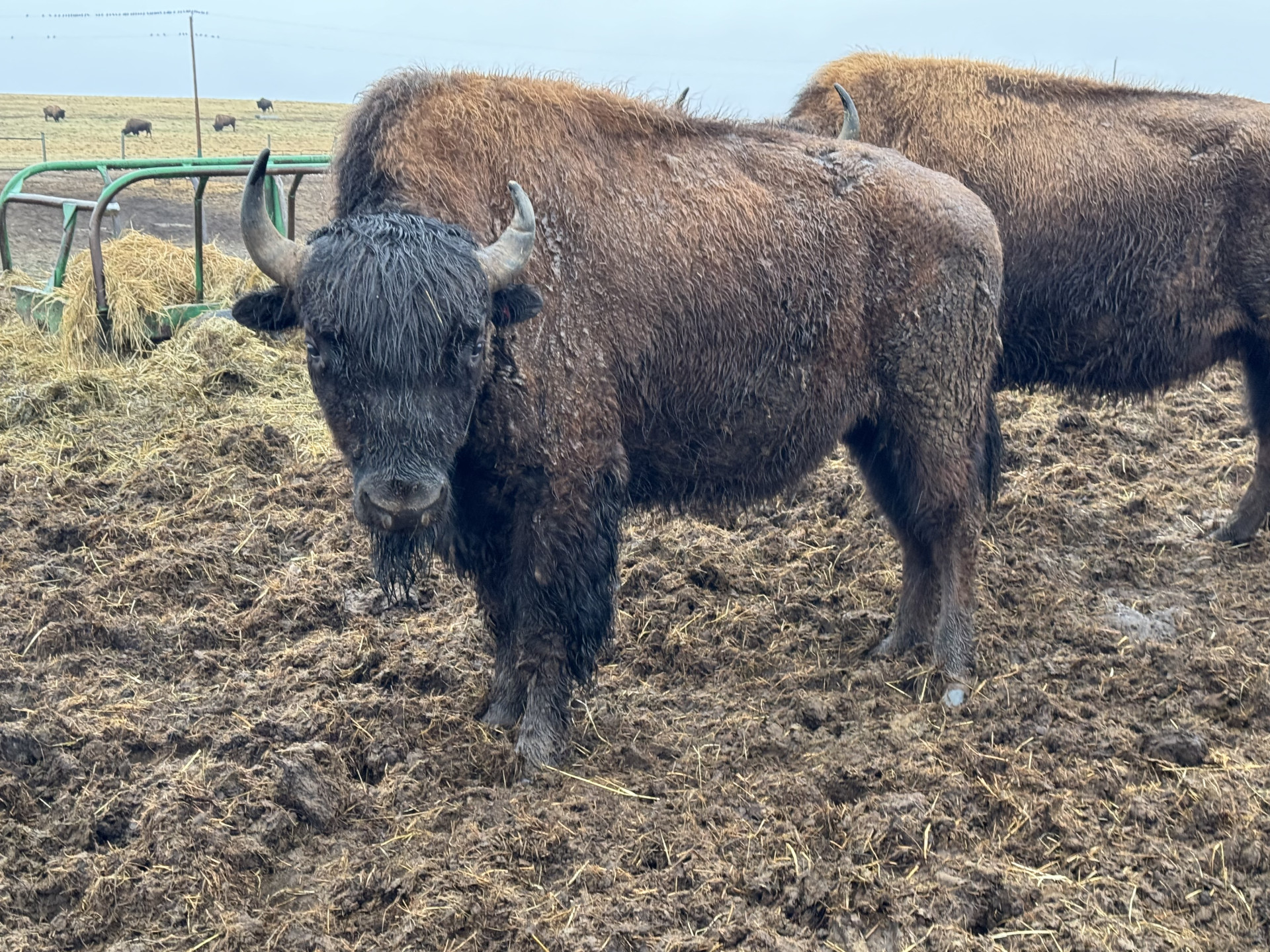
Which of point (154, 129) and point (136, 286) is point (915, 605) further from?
point (154, 129)

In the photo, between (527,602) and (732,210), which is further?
(732,210)

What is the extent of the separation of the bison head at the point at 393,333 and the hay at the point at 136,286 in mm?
6203

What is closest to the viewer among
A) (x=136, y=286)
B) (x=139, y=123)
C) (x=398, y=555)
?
(x=398, y=555)

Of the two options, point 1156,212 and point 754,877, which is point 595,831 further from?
point 1156,212

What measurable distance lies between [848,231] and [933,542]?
4.72 ft

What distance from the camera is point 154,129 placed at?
53750 mm

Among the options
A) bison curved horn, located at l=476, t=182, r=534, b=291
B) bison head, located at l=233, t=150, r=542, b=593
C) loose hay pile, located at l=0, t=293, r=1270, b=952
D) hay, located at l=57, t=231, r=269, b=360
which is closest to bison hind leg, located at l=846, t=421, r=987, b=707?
loose hay pile, located at l=0, t=293, r=1270, b=952

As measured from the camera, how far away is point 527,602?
392 cm

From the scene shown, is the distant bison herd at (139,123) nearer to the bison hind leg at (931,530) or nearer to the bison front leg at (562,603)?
the bison hind leg at (931,530)

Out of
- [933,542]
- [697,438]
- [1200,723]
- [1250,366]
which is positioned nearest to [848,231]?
[697,438]

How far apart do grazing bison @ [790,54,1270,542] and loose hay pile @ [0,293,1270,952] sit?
41.3 inches

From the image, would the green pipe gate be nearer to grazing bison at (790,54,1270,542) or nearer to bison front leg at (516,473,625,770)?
grazing bison at (790,54,1270,542)

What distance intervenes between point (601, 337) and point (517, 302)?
18.0 inches

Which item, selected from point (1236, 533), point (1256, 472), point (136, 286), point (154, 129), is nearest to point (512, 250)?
point (1236, 533)
